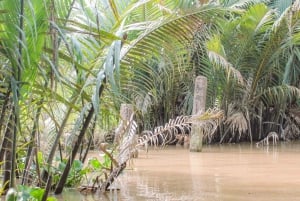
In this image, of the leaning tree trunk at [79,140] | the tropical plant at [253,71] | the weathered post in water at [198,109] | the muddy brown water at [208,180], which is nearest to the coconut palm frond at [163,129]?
the muddy brown water at [208,180]

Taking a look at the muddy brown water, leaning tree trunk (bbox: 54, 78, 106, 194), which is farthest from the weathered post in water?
leaning tree trunk (bbox: 54, 78, 106, 194)

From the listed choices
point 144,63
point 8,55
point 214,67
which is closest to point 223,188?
point 144,63

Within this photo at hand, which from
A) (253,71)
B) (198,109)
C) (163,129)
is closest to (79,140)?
(163,129)

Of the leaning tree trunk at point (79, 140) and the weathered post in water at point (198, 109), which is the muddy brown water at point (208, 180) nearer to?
the leaning tree trunk at point (79, 140)

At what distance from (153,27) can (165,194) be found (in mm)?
1304

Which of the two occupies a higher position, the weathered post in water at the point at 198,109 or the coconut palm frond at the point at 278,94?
the coconut palm frond at the point at 278,94

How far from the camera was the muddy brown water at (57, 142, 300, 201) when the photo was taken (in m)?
3.97

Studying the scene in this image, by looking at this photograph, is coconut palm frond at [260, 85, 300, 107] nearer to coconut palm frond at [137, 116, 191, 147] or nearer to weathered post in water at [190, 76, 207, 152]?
weathered post in water at [190, 76, 207, 152]

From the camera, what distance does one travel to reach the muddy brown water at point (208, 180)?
3969mm

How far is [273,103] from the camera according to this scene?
37.1 feet

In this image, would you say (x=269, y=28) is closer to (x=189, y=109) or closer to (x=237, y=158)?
(x=189, y=109)

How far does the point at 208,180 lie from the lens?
4.90 m

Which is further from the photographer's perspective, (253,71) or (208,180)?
(253,71)

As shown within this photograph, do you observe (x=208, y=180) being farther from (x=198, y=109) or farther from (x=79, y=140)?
(x=198, y=109)
